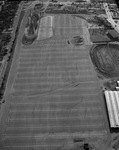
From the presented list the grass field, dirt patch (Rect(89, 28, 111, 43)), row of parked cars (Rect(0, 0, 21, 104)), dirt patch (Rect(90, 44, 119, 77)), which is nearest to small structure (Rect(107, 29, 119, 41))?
dirt patch (Rect(89, 28, 111, 43))

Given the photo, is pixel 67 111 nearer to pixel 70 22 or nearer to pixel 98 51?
pixel 98 51

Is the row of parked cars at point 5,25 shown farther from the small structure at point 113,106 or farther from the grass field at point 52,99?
the small structure at point 113,106

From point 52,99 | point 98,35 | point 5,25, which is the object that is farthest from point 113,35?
point 5,25

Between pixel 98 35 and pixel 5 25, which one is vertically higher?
pixel 5 25

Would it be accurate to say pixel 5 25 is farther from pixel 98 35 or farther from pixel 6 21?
pixel 98 35

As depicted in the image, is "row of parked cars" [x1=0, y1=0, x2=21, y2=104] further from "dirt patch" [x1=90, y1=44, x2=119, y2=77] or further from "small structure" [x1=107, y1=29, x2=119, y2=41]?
"small structure" [x1=107, y1=29, x2=119, y2=41]

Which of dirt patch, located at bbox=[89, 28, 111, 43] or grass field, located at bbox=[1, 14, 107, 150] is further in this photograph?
dirt patch, located at bbox=[89, 28, 111, 43]
